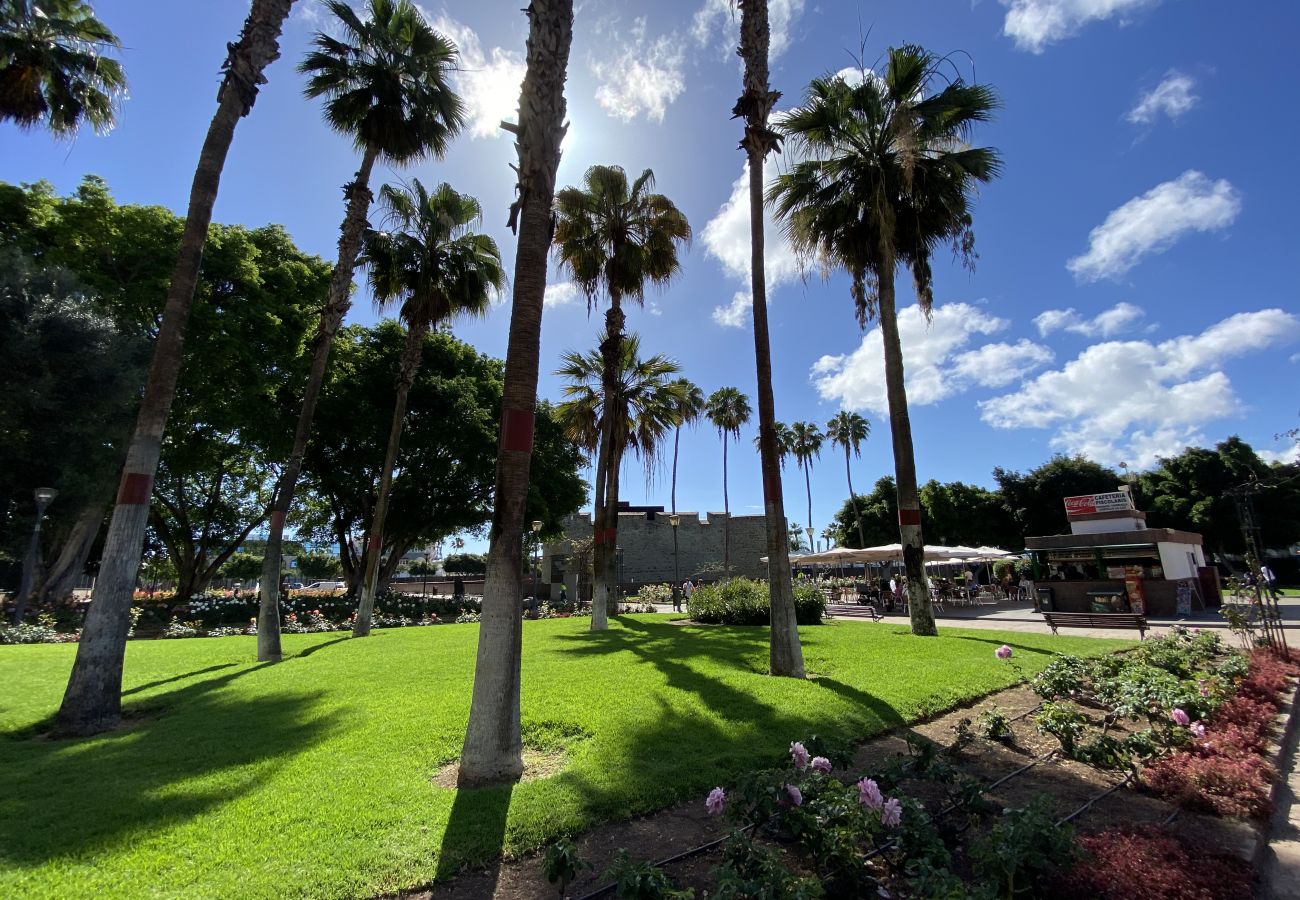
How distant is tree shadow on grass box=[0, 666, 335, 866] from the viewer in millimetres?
3830

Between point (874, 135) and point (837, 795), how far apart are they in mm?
14817

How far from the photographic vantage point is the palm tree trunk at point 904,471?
1323 centimetres

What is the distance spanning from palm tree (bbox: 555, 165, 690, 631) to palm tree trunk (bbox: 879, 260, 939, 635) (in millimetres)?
6895

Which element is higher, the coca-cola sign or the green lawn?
the coca-cola sign

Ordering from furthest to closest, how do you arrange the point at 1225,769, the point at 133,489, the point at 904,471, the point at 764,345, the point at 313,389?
the point at 904,471 → the point at 313,389 → the point at 764,345 → the point at 133,489 → the point at 1225,769

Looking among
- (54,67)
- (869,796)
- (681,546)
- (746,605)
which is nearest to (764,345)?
(869,796)

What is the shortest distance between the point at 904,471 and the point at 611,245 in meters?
10.9

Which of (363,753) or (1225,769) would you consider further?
(363,753)

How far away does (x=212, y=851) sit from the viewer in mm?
3541

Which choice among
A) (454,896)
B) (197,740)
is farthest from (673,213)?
(454,896)

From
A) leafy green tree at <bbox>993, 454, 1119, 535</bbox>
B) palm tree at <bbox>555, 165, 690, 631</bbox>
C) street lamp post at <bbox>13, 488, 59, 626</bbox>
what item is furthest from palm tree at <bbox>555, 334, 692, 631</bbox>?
leafy green tree at <bbox>993, 454, 1119, 535</bbox>

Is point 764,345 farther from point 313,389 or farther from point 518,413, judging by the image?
point 313,389

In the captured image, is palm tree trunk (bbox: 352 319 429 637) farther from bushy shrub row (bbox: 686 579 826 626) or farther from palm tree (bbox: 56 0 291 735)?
bushy shrub row (bbox: 686 579 826 626)

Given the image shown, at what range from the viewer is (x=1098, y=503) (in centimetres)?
2084
